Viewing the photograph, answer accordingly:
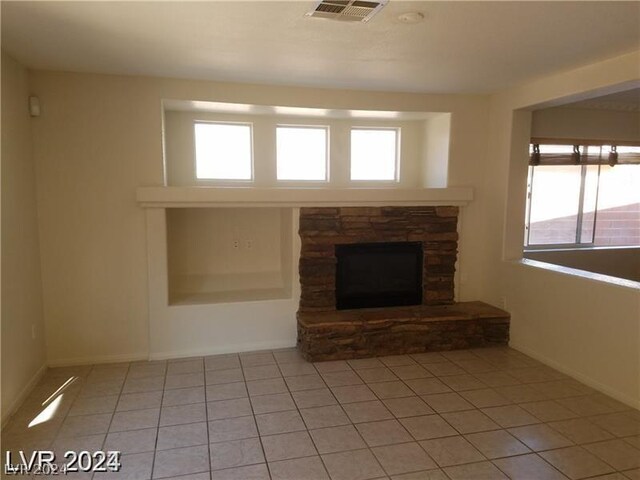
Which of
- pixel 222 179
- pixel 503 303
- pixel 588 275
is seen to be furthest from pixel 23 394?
pixel 588 275

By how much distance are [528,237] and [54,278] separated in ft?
16.2

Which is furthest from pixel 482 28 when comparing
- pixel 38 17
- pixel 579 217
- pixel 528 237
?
pixel 579 217

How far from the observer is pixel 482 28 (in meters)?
2.43

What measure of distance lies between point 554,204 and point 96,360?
16.9 feet

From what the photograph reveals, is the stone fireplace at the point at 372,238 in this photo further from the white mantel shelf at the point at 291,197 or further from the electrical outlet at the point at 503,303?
the electrical outlet at the point at 503,303

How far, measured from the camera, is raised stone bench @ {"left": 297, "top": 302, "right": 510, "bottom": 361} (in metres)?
3.76

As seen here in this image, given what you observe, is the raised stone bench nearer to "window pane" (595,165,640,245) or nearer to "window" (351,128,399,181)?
"window" (351,128,399,181)

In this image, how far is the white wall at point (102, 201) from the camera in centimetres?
344

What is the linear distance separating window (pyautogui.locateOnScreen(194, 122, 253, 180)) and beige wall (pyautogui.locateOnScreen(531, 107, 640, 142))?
9.79 feet

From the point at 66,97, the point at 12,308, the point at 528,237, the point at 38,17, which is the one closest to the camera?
the point at 38,17

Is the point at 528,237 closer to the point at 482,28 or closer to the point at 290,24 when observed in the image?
the point at 482,28

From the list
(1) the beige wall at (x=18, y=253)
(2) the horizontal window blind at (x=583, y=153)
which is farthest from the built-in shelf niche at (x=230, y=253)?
(2) the horizontal window blind at (x=583, y=153)

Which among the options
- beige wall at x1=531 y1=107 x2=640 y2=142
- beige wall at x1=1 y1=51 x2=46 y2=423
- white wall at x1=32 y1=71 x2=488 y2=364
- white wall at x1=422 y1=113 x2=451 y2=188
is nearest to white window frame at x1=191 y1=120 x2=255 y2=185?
white wall at x1=32 y1=71 x2=488 y2=364

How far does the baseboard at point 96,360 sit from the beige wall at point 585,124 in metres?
4.43
